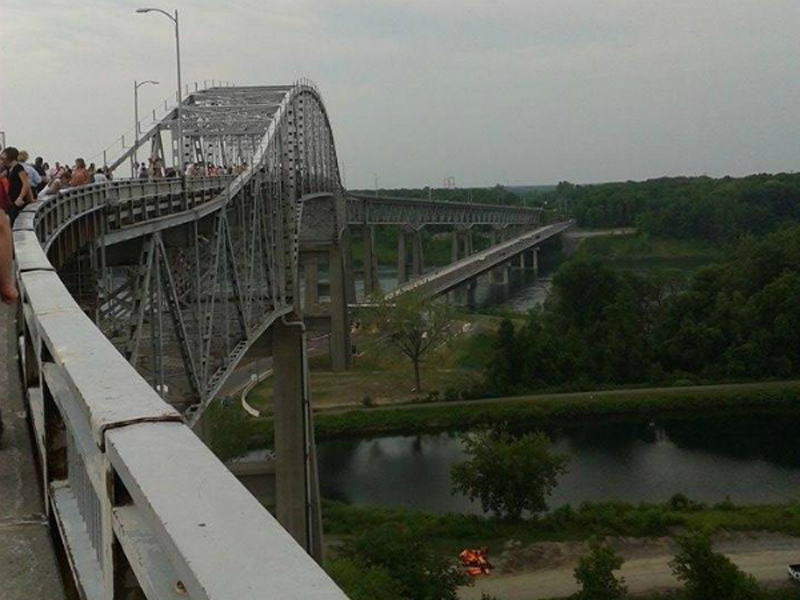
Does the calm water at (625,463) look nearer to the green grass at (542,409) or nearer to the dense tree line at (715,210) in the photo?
the green grass at (542,409)

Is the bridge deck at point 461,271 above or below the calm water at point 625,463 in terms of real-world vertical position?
above

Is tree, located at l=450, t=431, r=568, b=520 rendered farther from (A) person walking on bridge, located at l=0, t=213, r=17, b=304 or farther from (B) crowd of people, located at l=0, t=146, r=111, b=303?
(A) person walking on bridge, located at l=0, t=213, r=17, b=304

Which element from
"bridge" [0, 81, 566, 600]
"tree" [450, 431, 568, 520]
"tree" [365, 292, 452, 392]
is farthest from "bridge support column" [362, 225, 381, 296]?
"tree" [450, 431, 568, 520]

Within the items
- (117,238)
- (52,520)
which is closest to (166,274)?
(117,238)

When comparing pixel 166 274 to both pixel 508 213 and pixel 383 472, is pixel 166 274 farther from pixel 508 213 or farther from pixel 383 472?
pixel 508 213

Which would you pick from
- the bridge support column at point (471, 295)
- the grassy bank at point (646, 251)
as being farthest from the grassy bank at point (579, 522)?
the grassy bank at point (646, 251)

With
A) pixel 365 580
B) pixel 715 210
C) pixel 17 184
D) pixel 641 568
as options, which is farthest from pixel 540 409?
pixel 715 210
